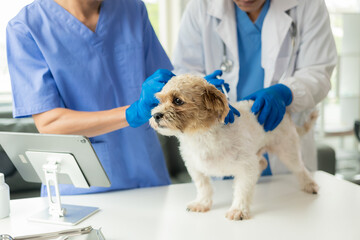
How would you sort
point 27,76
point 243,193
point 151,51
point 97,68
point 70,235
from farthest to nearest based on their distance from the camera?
1. point 151,51
2. point 97,68
3. point 27,76
4. point 243,193
5. point 70,235

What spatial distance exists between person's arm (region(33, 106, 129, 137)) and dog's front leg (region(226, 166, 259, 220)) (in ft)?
1.53

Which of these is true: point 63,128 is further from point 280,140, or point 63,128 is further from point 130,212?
point 280,140

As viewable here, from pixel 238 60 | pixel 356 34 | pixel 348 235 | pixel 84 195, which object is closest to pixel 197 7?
pixel 238 60

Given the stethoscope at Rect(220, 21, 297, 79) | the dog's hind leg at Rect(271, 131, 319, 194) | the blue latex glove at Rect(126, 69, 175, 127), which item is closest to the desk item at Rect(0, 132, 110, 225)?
the blue latex glove at Rect(126, 69, 175, 127)

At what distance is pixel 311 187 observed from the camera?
1.39 m

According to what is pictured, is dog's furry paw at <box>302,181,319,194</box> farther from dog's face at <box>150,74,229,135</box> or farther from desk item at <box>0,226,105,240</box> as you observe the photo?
desk item at <box>0,226,105,240</box>

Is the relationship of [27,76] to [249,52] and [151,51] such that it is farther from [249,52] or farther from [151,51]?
[249,52]

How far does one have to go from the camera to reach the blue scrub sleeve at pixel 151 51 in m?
1.56

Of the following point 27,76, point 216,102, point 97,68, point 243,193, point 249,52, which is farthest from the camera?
point 249,52

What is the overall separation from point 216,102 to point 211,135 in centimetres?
13

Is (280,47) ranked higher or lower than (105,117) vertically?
higher

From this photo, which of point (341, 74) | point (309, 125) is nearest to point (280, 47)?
point (309, 125)

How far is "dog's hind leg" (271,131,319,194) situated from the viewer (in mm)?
1415

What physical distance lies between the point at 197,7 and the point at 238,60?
13.2 inches
